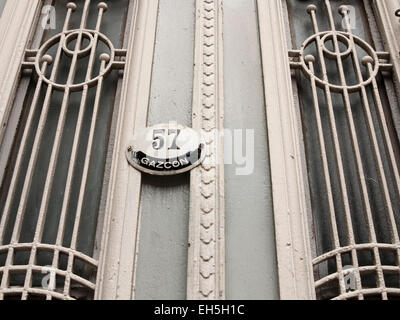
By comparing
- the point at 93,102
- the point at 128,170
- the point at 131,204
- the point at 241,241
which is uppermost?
the point at 93,102

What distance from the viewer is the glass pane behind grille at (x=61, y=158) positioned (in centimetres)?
390

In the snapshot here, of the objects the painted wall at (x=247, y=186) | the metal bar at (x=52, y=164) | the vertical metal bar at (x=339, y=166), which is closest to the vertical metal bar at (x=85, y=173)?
the metal bar at (x=52, y=164)

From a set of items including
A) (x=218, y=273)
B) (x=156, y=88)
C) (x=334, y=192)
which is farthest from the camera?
(x=156, y=88)

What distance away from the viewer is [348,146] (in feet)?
15.0

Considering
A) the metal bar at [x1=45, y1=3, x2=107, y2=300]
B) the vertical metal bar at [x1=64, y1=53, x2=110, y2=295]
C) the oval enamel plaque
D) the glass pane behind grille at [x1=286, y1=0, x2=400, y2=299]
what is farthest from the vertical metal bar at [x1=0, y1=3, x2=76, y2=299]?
the glass pane behind grille at [x1=286, y1=0, x2=400, y2=299]

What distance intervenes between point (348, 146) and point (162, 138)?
4.71ft

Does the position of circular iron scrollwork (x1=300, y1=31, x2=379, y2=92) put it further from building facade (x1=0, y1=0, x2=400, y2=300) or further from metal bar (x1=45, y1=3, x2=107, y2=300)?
metal bar (x1=45, y1=3, x2=107, y2=300)

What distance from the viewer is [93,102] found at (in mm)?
4824

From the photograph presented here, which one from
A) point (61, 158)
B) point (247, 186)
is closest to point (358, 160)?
point (247, 186)

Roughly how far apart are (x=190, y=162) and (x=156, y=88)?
82 centimetres

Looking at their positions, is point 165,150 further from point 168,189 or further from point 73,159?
point 73,159

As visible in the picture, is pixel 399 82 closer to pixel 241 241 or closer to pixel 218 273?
pixel 241 241
